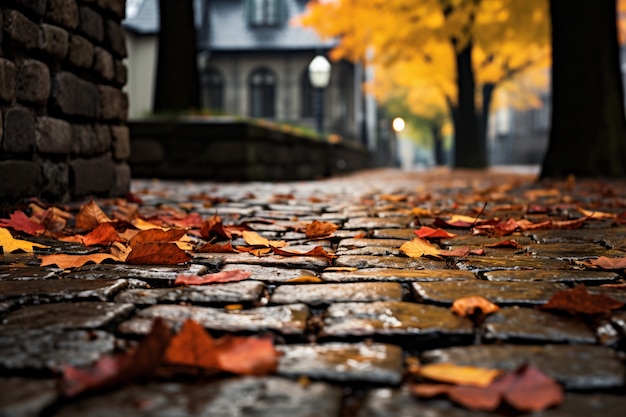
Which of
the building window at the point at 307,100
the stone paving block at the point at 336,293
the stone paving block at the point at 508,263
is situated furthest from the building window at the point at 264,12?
the stone paving block at the point at 336,293

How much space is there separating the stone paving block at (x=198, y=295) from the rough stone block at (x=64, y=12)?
9.43 ft

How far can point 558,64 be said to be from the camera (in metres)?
9.84

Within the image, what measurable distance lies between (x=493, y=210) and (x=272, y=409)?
4205 millimetres

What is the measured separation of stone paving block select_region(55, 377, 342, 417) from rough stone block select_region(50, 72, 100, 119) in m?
3.69

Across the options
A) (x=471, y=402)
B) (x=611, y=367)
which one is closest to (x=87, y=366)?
A: (x=471, y=402)

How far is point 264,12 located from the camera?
105ft

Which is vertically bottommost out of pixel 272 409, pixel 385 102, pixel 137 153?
pixel 272 409

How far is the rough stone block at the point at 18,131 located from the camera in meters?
4.09

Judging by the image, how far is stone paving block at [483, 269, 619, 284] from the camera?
2545 millimetres

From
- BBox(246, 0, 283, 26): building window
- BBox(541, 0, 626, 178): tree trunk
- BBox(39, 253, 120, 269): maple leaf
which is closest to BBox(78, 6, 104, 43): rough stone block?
BBox(39, 253, 120, 269): maple leaf

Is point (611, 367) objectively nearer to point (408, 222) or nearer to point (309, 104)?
point (408, 222)

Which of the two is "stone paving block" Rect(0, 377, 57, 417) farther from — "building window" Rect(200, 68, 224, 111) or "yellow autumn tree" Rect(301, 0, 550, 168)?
"building window" Rect(200, 68, 224, 111)

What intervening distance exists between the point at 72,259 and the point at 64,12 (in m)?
2.48

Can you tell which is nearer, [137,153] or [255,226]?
[255,226]
